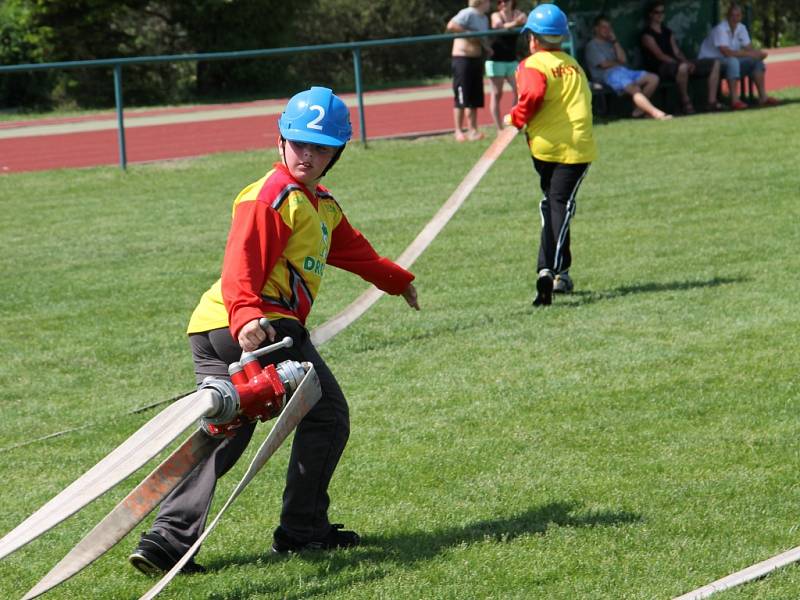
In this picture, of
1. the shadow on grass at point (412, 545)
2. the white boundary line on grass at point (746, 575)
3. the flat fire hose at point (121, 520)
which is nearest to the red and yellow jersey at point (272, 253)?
the flat fire hose at point (121, 520)

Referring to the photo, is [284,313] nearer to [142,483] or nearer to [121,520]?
[142,483]

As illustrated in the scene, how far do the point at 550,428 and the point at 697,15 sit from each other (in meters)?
15.0

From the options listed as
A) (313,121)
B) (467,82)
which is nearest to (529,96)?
(313,121)

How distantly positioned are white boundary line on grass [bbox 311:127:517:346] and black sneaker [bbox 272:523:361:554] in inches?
41.0

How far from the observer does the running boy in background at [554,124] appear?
8.88m

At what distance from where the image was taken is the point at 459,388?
22.9 feet

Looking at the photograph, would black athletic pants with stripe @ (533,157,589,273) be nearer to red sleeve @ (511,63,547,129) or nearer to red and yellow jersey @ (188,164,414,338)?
red sleeve @ (511,63,547,129)

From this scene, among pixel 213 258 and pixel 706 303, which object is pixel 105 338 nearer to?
pixel 213 258

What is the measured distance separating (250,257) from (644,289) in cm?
525

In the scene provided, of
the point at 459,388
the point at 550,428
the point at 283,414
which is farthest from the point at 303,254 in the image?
the point at 459,388

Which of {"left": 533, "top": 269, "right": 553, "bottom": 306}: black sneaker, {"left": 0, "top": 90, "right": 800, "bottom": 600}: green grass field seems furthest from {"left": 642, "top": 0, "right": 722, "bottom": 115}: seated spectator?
{"left": 533, "top": 269, "right": 553, "bottom": 306}: black sneaker

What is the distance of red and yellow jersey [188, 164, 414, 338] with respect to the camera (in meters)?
4.37

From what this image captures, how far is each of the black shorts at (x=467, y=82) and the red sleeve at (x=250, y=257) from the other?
12696mm

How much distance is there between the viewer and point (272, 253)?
176 inches
